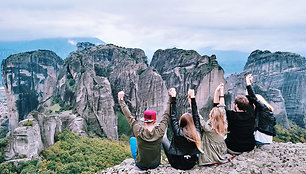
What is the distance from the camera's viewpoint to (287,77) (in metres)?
60.8

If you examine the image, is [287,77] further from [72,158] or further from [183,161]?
[183,161]

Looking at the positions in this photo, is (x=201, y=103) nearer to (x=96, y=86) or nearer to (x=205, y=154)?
(x=96, y=86)

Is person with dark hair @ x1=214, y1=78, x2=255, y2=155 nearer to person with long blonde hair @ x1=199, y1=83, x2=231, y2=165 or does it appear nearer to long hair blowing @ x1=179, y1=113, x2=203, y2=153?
person with long blonde hair @ x1=199, y1=83, x2=231, y2=165

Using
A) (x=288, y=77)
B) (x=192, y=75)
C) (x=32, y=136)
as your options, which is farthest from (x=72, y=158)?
(x=288, y=77)

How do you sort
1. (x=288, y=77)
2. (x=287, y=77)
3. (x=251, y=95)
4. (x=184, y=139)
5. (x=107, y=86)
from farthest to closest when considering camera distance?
(x=287, y=77), (x=288, y=77), (x=107, y=86), (x=251, y=95), (x=184, y=139)

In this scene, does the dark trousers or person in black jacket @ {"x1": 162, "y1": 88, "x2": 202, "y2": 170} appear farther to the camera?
the dark trousers

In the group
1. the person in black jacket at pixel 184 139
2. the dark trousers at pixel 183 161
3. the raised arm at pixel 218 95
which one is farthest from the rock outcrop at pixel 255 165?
the raised arm at pixel 218 95

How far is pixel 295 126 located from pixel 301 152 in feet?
183

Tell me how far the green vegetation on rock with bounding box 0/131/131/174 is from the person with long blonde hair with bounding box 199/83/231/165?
1235 centimetres

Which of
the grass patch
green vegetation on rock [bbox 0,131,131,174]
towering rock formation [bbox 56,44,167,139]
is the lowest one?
green vegetation on rock [bbox 0,131,131,174]

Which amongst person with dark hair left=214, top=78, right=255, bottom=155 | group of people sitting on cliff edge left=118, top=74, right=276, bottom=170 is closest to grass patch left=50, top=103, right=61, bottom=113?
group of people sitting on cliff edge left=118, top=74, right=276, bottom=170

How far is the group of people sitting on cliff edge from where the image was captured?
533cm

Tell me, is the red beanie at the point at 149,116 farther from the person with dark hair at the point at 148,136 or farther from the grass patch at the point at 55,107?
the grass patch at the point at 55,107

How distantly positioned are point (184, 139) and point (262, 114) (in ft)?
8.13
